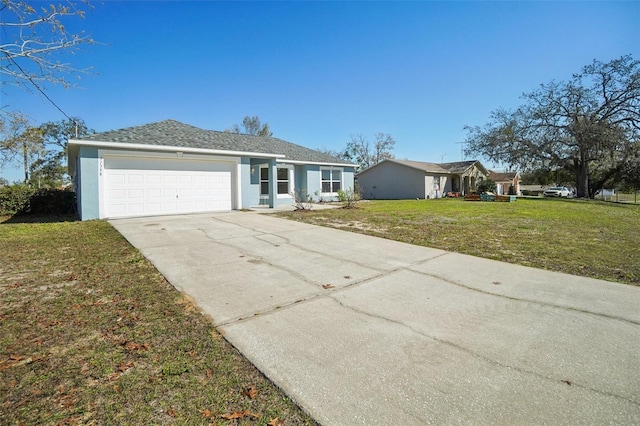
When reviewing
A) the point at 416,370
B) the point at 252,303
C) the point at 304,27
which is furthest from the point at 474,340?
the point at 304,27

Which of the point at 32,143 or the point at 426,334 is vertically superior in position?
the point at 32,143

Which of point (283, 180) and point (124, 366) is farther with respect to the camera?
point (283, 180)

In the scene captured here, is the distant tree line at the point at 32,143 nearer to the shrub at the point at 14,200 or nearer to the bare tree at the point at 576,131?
the shrub at the point at 14,200

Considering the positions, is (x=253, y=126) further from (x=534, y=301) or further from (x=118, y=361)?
(x=118, y=361)

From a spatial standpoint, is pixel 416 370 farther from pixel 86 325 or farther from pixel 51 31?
pixel 51 31

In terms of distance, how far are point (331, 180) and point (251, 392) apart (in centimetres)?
1947

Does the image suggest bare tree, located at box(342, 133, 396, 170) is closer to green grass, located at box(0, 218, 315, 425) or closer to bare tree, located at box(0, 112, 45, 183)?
bare tree, located at box(0, 112, 45, 183)

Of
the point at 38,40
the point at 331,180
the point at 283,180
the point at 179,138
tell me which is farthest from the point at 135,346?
the point at 331,180

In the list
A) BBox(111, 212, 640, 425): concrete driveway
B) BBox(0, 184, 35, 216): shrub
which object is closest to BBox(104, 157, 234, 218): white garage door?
BBox(111, 212, 640, 425): concrete driveway

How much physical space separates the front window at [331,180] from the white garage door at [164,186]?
25.5ft

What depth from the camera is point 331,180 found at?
838 inches

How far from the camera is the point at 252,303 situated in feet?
12.6

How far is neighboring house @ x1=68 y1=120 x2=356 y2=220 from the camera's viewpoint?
1121cm

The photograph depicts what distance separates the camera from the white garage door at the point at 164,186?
38.4 ft
